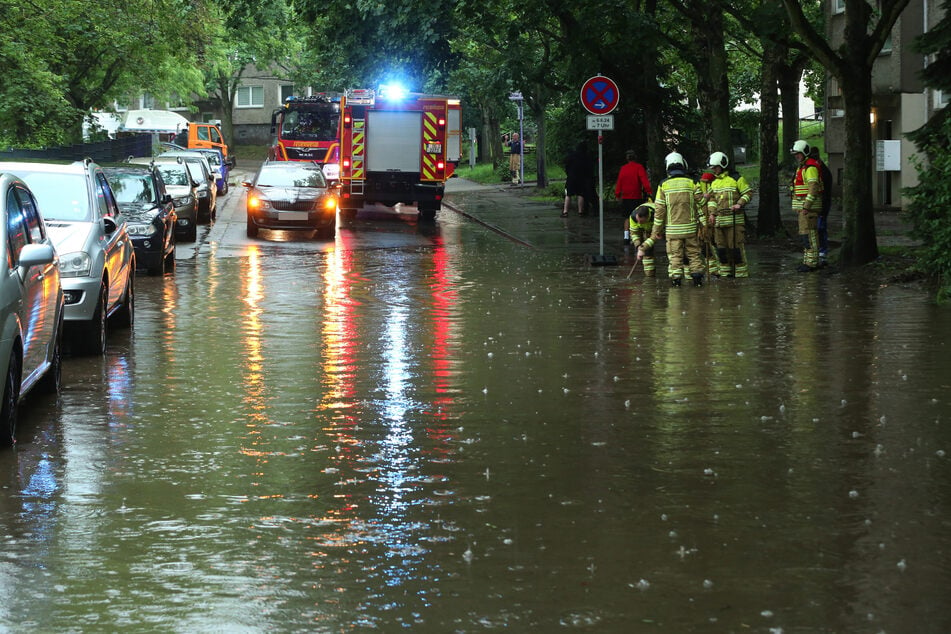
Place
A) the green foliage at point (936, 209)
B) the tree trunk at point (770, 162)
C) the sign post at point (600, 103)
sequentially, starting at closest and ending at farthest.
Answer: the green foliage at point (936, 209)
the sign post at point (600, 103)
the tree trunk at point (770, 162)

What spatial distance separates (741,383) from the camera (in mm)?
11242

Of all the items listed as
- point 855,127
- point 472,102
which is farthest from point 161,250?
point 472,102

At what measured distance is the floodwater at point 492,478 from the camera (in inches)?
227

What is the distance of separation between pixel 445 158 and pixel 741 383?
26.0 meters

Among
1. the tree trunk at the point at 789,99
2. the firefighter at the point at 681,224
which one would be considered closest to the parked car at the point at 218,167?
the tree trunk at the point at 789,99

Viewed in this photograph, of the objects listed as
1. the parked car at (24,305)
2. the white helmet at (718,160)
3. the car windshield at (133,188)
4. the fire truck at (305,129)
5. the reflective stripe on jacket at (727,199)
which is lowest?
the parked car at (24,305)

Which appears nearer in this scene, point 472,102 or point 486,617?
point 486,617

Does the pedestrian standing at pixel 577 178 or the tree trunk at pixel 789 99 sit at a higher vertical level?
the tree trunk at pixel 789 99

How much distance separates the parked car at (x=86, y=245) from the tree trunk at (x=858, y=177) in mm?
10101

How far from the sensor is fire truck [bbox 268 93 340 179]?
52.4 metres

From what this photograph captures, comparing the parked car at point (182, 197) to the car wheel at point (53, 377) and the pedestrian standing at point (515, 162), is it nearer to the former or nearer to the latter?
the car wheel at point (53, 377)

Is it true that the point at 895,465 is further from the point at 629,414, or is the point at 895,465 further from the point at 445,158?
the point at 445,158

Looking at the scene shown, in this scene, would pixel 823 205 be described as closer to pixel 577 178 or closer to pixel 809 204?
pixel 809 204

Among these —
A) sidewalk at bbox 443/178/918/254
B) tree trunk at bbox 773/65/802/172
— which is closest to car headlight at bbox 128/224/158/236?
sidewalk at bbox 443/178/918/254
